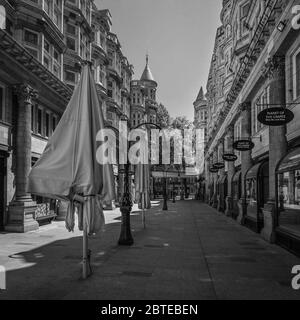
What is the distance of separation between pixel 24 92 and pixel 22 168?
3639 mm

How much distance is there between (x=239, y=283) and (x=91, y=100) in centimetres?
484

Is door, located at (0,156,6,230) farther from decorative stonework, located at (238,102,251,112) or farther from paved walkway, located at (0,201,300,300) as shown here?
decorative stonework, located at (238,102,251,112)

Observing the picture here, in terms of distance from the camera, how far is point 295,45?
40.8 feet

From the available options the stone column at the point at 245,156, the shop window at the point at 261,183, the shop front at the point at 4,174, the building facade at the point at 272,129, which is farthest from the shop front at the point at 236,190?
the shop front at the point at 4,174

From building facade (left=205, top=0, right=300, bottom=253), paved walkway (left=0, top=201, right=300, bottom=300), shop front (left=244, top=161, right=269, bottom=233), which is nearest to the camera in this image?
paved walkway (left=0, top=201, right=300, bottom=300)

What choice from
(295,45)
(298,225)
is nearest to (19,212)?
(298,225)

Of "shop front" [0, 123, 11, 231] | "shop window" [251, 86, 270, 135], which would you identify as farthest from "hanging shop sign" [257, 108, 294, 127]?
"shop front" [0, 123, 11, 231]

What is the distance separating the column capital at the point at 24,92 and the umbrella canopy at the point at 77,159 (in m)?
10.7

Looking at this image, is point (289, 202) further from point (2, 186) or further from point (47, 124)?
point (47, 124)

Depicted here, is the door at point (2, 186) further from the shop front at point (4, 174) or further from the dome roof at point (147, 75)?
the dome roof at point (147, 75)

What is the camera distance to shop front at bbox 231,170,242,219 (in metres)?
22.6
